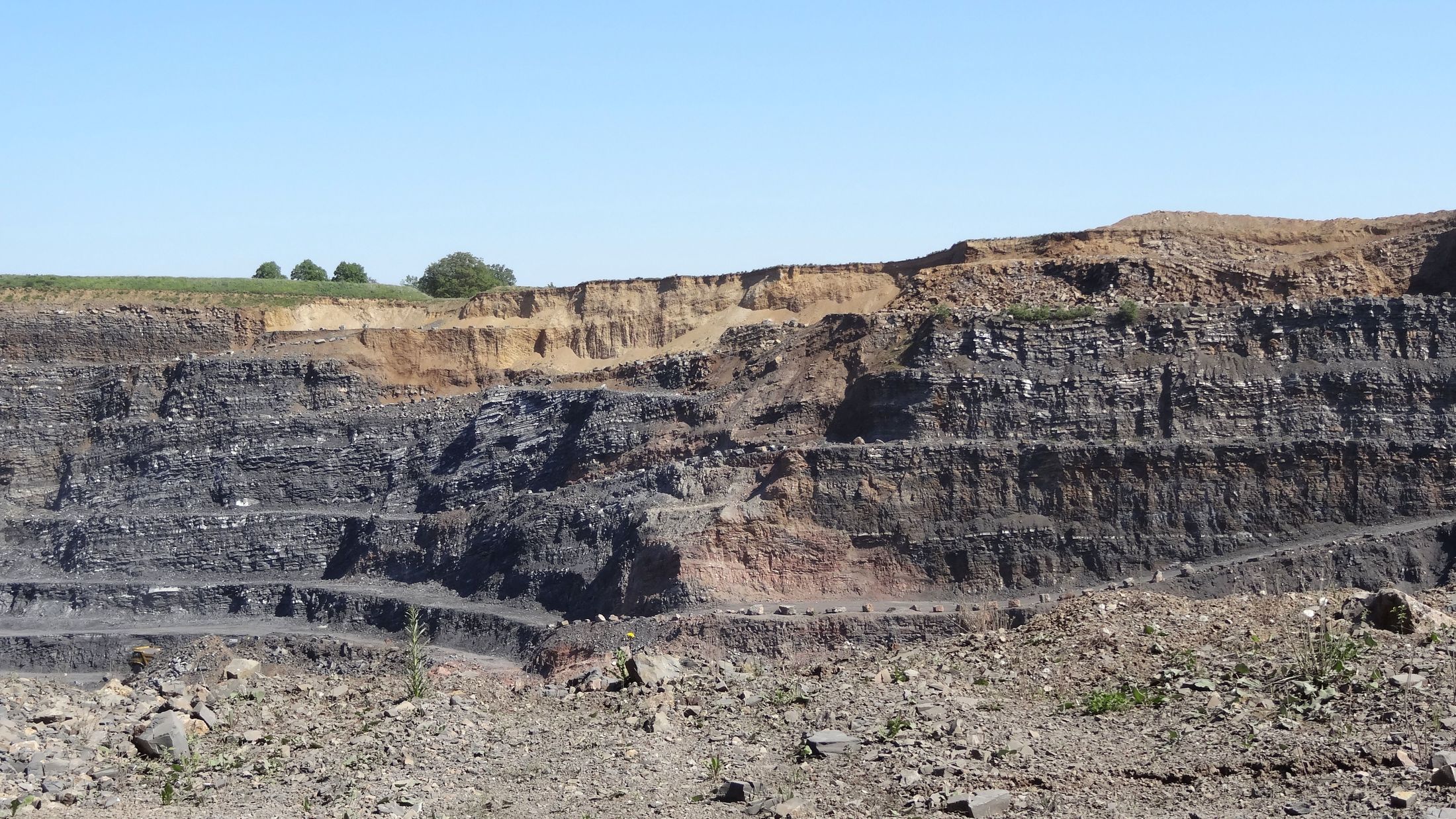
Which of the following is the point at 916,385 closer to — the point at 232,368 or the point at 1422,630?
the point at 1422,630

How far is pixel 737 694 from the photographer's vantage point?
88.8 feet

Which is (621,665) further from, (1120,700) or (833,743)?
(1120,700)

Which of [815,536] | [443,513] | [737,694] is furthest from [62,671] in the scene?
[737,694]

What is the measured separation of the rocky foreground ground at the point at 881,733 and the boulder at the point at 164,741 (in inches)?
2.1

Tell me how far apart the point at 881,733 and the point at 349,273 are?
2606 inches

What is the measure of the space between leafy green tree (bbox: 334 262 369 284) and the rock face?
18.7 m

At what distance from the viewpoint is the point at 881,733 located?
74.4ft

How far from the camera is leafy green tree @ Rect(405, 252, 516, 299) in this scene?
79.7 m

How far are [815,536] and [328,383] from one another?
26.6 metres

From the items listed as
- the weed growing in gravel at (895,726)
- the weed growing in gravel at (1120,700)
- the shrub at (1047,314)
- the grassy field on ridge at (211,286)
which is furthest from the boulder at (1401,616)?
the grassy field on ridge at (211,286)

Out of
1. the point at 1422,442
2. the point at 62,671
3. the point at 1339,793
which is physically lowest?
the point at 62,671

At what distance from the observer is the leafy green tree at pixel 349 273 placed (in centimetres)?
8350

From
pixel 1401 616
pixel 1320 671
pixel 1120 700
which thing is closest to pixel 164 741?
pixel 1120 700

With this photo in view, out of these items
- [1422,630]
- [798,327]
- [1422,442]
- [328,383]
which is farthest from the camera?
[328,383]
